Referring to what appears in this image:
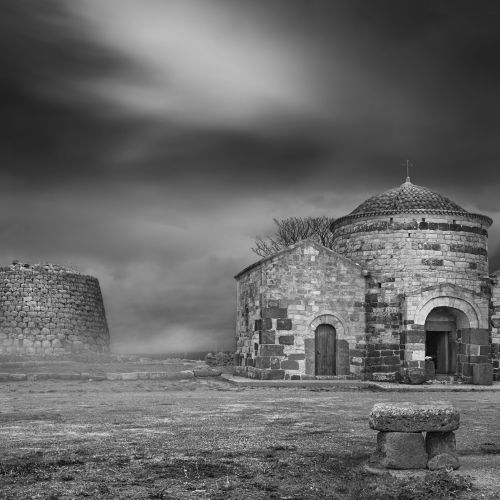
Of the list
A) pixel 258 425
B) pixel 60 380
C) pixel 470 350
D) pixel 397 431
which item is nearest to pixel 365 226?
pixel 470 350

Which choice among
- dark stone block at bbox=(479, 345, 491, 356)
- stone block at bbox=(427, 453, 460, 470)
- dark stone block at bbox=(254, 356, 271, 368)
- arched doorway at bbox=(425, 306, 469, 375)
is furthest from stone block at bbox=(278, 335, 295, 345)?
stone block at bbox=(427, 453, 460, 470)

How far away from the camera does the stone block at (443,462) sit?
6555 mm

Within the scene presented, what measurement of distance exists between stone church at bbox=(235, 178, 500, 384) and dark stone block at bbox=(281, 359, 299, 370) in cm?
3

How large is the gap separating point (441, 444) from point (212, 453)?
245 cm

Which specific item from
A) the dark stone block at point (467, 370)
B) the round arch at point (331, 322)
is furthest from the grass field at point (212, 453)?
the dark stone block at point (467, 370)

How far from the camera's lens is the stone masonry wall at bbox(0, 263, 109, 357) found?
3222 cm

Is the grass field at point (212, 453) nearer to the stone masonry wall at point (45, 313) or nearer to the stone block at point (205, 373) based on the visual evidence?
the stone block at point (205, 373)

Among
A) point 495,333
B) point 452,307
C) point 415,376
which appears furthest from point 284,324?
point 495,333

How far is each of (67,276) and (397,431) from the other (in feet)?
97.3

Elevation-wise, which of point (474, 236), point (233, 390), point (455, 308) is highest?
point (474, 236)

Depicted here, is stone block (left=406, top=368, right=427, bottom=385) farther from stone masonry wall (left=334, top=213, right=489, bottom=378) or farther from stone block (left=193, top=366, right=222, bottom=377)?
stone block (left=193, top=366, right=222, bottom=377)

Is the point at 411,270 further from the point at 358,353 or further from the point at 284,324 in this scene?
the point at 284,324

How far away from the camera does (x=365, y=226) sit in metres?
24.0

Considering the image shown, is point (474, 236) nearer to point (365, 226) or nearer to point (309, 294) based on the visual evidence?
point (365, 226)
